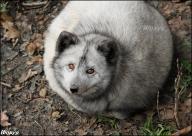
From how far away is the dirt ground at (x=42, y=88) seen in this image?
5766 millimetres

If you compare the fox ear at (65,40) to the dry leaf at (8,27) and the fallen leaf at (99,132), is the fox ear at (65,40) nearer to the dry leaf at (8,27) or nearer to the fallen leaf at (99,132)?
the fallen leaf at (99,132)

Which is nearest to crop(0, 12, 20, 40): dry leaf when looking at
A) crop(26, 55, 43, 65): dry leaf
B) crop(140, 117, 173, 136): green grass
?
crop(26, 55, 43, 65): dry leaf

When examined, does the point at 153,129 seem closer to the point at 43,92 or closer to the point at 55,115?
the point at 55,115

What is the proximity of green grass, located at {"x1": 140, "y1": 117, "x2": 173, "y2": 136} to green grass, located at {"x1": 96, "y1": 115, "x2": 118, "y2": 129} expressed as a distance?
32 cm

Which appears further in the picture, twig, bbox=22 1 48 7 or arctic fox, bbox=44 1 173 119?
twig, bbox=22 1 48 7

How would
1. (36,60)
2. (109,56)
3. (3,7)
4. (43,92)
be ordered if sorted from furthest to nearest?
(3,7), (36,60), (43,92), (109,56)

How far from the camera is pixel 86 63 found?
4875 mm

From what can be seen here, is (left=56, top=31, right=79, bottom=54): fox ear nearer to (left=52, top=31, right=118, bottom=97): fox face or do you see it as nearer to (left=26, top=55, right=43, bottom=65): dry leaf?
(left=52, top=31, right=118, bottom=97): fox face

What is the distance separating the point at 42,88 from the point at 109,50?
5.17 ft

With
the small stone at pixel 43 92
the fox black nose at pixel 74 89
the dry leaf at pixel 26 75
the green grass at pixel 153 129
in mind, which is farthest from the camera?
the dry leaf at pixel 26 75

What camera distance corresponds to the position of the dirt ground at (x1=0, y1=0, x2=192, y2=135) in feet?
18.9

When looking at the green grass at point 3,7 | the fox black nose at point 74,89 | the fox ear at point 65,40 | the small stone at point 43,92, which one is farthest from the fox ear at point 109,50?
the green grass at point 3,7

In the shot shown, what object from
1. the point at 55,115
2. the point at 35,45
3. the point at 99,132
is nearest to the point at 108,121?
the point at 99,132

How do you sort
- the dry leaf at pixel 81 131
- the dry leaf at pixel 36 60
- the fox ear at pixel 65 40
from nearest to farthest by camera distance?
the fox ear at pixel 65 40, the dry leaf at pixel 81 131, the dry leaf at pixel 36 60
